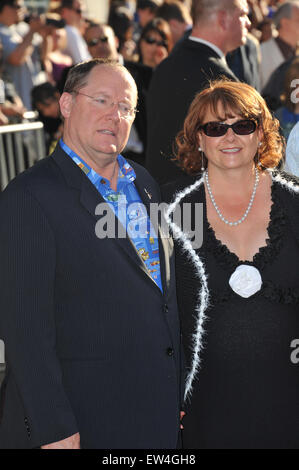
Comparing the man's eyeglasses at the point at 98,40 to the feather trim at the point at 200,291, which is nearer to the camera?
the feather trim at the point at 200,291

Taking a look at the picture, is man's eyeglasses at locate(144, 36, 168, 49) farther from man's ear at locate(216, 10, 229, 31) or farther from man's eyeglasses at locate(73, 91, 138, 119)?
man's eyeglasses at locate(73, 91, 138, 119)

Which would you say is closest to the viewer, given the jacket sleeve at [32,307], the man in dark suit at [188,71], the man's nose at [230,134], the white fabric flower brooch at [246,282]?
the jacket sleeve at [32,307]

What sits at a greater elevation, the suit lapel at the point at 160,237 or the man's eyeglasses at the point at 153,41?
the man's eyeglasses at the point at 153,41

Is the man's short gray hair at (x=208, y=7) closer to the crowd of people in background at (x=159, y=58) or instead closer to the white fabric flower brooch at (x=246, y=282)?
the crowd of people in background at (x=159, y=58)

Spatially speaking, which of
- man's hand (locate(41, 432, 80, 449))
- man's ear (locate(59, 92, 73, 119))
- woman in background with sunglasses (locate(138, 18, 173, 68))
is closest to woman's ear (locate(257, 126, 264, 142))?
man's ear (locate(59, 92, 73, 119))

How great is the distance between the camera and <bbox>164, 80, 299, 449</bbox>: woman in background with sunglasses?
10.1 ft

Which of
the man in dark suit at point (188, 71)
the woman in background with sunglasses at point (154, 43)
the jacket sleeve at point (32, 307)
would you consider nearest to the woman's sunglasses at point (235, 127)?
the jacket sleeve at point (32, 307)

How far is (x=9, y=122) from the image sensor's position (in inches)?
318

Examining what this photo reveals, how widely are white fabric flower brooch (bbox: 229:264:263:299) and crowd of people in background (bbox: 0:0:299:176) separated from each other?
1.78m

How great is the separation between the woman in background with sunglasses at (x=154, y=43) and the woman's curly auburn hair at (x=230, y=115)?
177 inches

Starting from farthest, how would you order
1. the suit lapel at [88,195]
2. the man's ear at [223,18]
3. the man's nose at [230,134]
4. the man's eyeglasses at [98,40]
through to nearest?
the man's eyeglasses at [98,40]
the man's ear at [223,18]
the man's nose at [230,134]
the suit lapel at [88,195]

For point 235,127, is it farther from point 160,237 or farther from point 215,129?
point 160,237

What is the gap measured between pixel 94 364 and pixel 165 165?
254 centimetres

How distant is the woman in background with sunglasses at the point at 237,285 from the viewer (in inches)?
121
